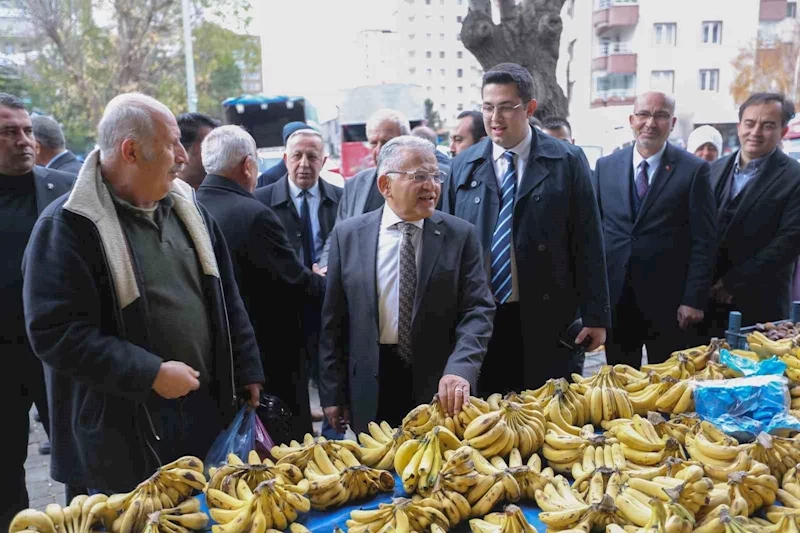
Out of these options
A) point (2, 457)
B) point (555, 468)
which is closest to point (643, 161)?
point (555, 468)

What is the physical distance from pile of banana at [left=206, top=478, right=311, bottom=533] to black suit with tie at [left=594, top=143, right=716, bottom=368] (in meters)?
3.04

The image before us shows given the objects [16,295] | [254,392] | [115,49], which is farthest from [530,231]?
[115,49]

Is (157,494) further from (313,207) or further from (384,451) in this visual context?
(313,207)

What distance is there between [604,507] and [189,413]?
65.6 inches

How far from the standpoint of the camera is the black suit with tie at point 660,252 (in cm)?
411

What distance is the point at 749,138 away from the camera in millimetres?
4336

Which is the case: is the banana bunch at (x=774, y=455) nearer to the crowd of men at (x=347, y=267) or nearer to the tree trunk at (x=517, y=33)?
the crowd of men at (x=347, y=267)

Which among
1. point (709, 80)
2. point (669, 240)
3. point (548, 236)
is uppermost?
point (709, 80)

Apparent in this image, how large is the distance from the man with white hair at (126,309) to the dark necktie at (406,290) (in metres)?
0.79

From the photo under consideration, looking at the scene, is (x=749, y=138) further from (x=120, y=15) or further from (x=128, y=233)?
(x=120, y=15)

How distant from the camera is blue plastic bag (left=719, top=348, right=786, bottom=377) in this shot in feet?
8.89

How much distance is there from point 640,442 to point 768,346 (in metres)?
1.33

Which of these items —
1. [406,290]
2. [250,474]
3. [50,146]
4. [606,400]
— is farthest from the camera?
[50,146]

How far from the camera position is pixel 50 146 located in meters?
5.23
